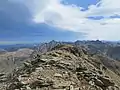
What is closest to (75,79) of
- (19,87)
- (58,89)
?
(58,89)

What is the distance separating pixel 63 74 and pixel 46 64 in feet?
15.6

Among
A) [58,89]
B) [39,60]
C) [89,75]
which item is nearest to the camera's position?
[58,89]

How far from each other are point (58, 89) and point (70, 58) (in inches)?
556

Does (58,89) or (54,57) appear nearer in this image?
(58,89)

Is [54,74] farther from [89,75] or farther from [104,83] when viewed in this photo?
[104,83]

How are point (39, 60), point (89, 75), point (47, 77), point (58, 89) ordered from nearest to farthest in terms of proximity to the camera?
1. point (58, 89)
2. point (47, 77)
3. point (89, 75)
4. point (39, 60)

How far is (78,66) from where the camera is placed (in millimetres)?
43125

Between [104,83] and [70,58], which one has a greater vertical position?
[70,58]

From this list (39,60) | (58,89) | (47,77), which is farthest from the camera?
(39,60)

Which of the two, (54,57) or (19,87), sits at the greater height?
(54,57)

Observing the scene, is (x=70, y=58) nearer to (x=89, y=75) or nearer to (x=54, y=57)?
(x=54, y=57)

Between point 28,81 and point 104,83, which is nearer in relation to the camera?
point 28,81

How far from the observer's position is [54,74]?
124ft

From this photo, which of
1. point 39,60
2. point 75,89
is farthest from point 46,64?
point 75,89
